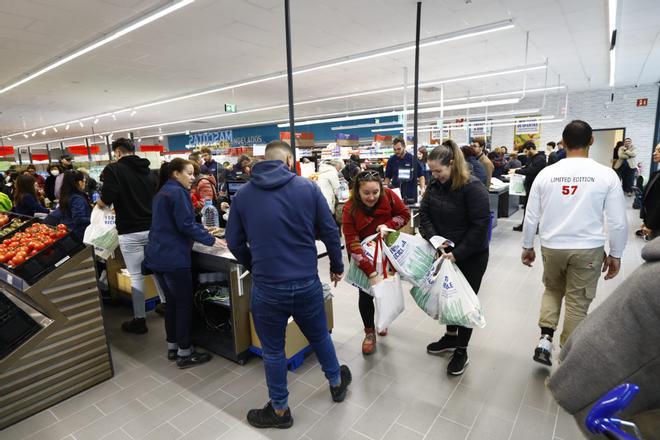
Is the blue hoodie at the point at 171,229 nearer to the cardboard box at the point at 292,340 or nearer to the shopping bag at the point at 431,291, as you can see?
the cardboard box at the point at 292,340

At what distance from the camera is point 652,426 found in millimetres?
786

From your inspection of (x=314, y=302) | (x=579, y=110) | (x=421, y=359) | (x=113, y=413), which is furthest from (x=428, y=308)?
(x=579, y=110)

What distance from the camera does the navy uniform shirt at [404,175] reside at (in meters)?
5.54

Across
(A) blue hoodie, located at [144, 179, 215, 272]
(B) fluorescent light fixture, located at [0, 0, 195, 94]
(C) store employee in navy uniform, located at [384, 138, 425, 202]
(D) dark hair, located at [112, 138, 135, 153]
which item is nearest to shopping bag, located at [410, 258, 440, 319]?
(A) blue hoodie, located at [144, 179, 215, 272]

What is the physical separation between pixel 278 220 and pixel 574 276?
6.29ft

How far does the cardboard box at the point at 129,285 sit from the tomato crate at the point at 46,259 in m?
1.28

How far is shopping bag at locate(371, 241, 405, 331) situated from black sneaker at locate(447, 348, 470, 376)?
519 mm

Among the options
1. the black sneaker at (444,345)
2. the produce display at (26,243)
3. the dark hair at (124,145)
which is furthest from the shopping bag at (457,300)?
the dark hair at (124,145)

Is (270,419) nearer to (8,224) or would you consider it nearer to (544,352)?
(544,352)

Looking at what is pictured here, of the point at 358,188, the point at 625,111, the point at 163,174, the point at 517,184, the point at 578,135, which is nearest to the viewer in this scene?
the point at 578,135

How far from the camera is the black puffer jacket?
2.34 meters

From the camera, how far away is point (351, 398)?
2.37 metres

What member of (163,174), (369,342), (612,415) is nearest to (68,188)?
(163,174)

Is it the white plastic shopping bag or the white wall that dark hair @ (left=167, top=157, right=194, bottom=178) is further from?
the white wall
